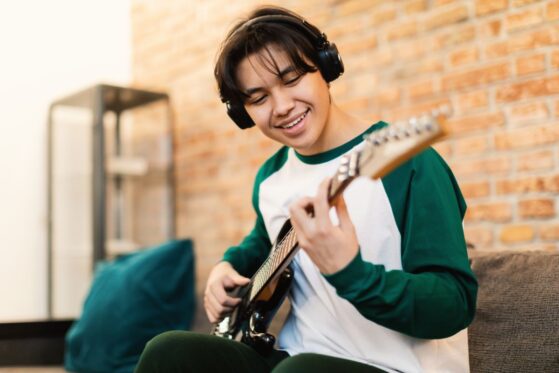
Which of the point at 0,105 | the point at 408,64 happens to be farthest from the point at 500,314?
the point at 0,105

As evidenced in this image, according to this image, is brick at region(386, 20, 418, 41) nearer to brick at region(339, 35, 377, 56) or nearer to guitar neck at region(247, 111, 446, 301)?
brick at region(339, 35, 377, 56)

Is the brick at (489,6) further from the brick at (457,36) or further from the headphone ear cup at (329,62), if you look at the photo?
the headphone ear cup at (329,62)

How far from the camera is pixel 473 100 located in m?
2.01

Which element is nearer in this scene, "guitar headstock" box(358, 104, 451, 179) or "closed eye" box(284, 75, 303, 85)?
"guitar headstock" box(358, 104, 451, 179)

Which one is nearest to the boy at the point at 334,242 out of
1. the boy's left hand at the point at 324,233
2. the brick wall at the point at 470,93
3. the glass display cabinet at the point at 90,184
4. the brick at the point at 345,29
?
the boy's left hand at the point at 324,233

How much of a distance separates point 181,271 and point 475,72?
1.20 m

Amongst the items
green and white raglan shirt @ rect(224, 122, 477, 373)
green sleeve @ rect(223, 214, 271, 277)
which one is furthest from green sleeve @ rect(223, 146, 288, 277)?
green and white raglan shirt @ rect(224, 122, 477, 373)

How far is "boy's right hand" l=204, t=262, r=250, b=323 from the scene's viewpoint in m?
1.41

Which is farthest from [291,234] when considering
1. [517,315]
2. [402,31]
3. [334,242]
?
[402,31]

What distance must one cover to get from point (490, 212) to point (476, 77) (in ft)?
1.30

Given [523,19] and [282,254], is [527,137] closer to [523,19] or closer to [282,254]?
[523,19]

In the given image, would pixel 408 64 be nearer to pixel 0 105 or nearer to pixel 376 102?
pixel 376 102

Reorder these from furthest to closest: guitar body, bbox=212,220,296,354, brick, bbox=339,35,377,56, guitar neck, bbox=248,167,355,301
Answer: brick, bbox=339,35,377,56 → guitar body, bbox=212,220,296,354 → guitar neck, bbox=248,167,355,301

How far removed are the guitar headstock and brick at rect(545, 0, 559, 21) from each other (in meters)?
1.16
